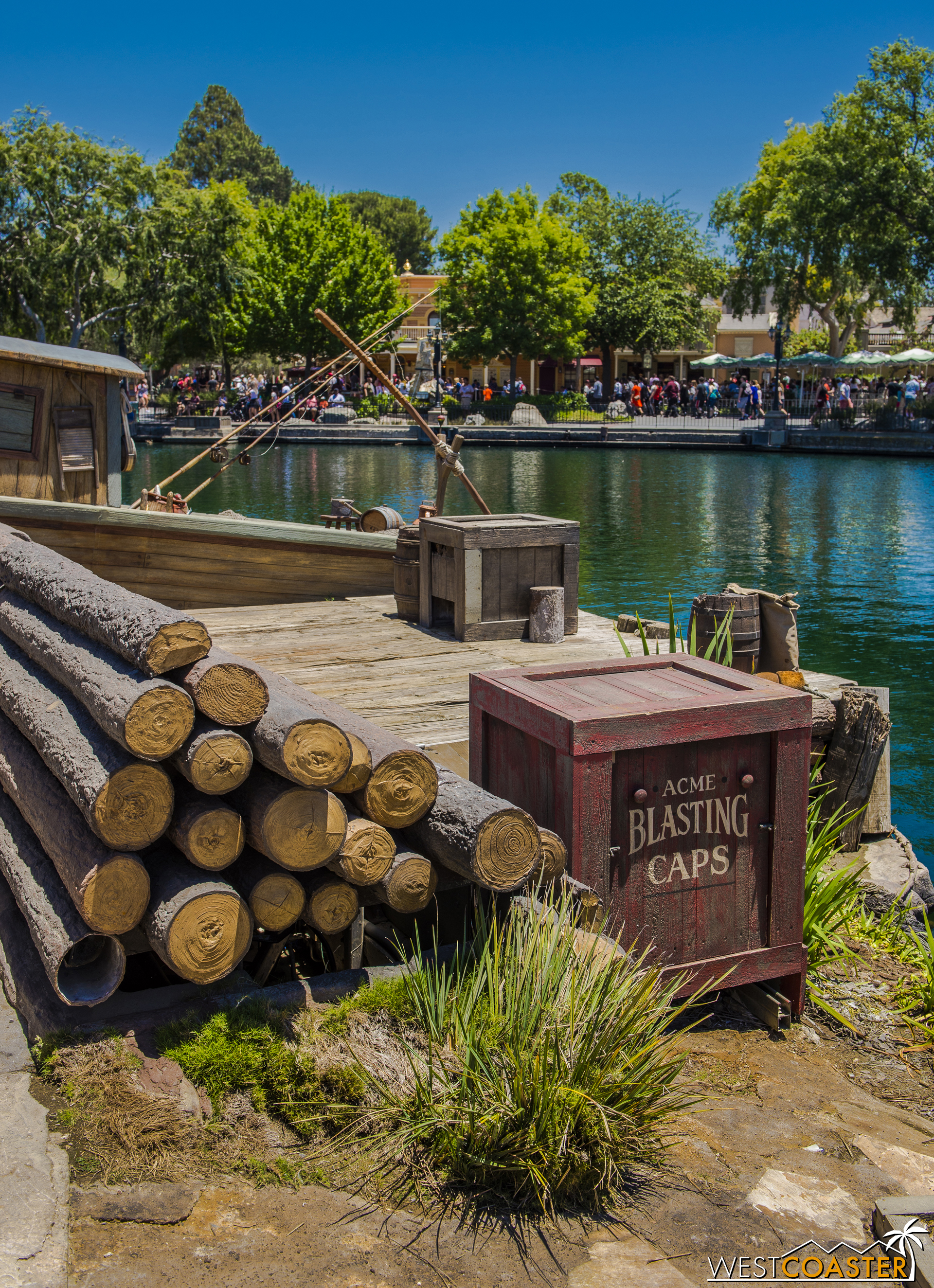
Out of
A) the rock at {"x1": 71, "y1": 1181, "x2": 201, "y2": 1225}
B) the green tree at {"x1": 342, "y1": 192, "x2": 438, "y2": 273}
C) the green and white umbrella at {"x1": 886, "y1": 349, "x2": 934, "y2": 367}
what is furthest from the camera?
the green tree at {"x1": 342, "y1": 192, "x2": 438, "y2": 273}

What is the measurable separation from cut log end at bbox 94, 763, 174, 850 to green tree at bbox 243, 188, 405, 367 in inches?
2234

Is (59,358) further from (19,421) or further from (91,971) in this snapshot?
(91,971)

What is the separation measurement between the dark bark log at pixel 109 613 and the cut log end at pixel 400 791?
0.71 metres

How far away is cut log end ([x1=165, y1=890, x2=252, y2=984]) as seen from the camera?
11.5 feet

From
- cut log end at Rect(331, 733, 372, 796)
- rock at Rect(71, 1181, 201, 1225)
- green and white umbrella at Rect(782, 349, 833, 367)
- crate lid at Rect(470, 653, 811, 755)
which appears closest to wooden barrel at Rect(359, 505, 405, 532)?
crate lid at Rect(470, 653, 811, 755)

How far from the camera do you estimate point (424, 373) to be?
250 ft

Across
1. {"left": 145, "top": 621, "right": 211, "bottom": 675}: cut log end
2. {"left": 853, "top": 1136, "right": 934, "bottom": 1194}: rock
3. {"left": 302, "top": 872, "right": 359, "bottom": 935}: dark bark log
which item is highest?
{"left": 145, "top": 621, "right": 211, "bottom": 675}: cut log end

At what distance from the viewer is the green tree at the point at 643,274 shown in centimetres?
6694

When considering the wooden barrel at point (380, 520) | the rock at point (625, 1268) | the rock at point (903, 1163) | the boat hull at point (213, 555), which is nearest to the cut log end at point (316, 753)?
the rock at point (625, 1268)

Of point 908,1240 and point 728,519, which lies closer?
point 908,1240

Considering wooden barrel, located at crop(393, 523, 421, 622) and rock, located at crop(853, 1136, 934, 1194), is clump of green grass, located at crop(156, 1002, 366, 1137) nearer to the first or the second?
rock, located at crop(853, 1136, 934, 1194)

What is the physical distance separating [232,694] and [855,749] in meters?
3.90

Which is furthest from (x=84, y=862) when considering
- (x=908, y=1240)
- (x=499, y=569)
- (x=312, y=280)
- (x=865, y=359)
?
(x=312, y=280)

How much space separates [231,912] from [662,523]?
24.7 meters
